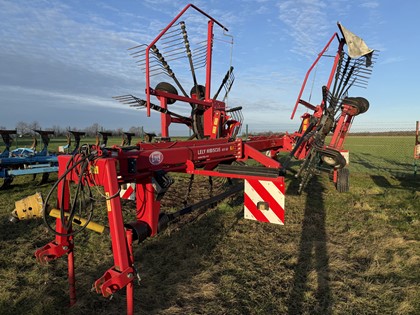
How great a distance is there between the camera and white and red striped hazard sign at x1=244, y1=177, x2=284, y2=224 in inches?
135

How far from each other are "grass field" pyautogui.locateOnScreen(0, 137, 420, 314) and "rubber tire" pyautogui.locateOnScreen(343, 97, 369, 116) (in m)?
2.21

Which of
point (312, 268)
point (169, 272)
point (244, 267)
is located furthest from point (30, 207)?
point (312, 268)

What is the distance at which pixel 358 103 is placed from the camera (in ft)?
21.4

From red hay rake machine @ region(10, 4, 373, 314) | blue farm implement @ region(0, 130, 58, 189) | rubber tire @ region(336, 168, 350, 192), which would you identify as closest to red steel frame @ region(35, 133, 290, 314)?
red hay rake machine @ region(10, 4, 373, 314)

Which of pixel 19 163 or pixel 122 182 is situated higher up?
pixel 122 182

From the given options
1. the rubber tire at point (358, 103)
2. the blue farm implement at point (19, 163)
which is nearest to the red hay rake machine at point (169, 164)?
the rubber tire at point (358, 103)

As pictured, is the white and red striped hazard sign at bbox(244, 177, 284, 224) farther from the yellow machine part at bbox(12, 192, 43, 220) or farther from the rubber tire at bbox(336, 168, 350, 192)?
the rubber tire at bbox(336, 168, 350, 192)

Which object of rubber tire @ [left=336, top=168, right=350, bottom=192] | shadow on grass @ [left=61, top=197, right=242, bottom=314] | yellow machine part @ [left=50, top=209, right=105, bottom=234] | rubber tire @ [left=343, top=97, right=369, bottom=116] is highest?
rubber tire @ [left=343, top=97, right=369, bottom=116]

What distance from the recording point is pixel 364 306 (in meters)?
2.76

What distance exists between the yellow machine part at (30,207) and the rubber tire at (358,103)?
6076mm

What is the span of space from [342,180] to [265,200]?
4.72 m

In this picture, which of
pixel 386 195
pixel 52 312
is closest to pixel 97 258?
pixel 52 312

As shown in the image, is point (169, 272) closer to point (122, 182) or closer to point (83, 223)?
point (83, 223)

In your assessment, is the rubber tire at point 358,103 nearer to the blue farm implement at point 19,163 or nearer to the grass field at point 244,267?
the grass field at point 244,267
